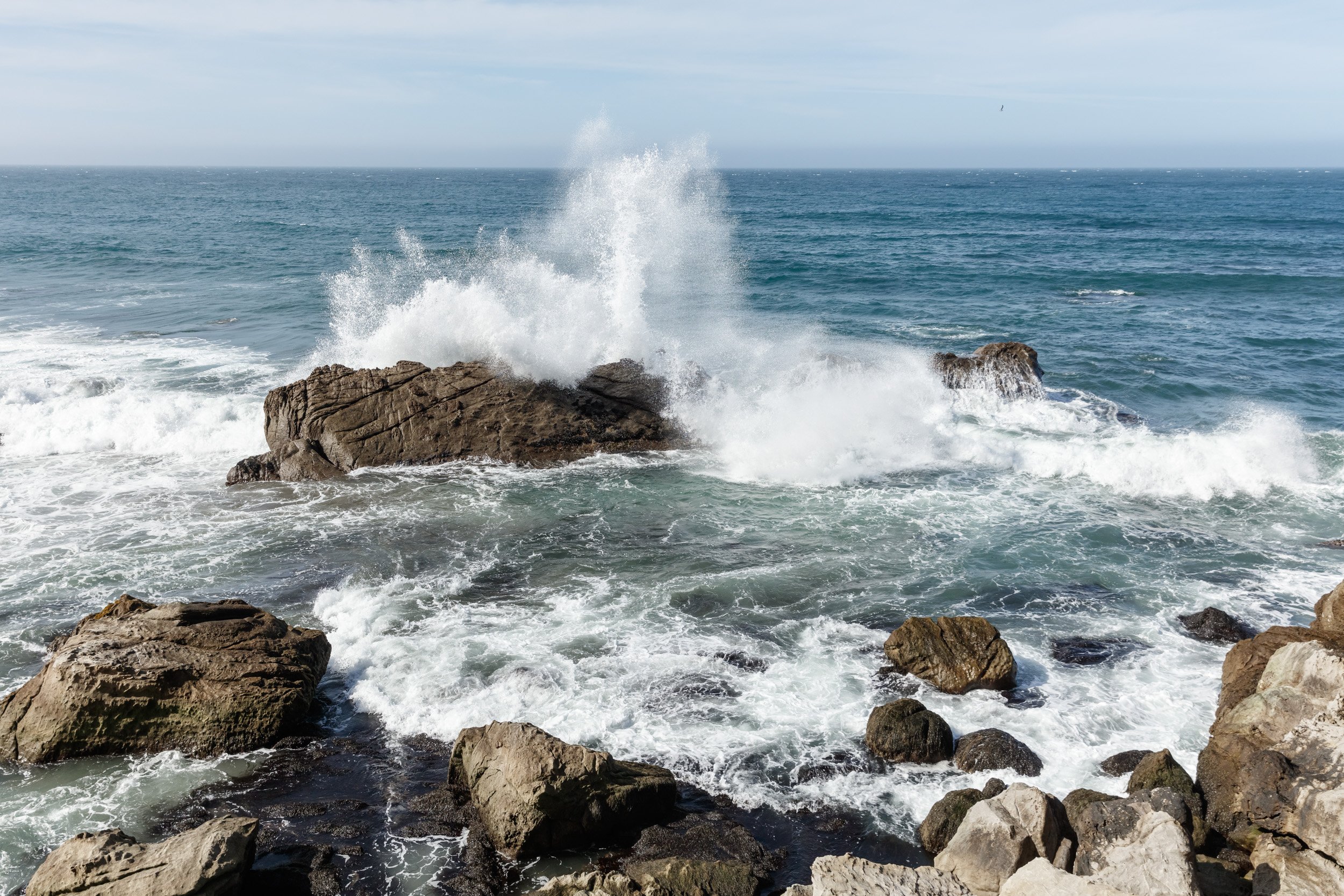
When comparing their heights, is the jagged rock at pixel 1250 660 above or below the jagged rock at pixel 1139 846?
above

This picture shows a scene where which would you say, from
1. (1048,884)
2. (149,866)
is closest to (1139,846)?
(1048,884)

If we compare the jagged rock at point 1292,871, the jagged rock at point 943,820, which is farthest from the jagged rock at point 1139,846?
the jagged rock at point 943,820

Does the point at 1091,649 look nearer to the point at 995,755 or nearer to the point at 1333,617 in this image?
the point at 1333,617

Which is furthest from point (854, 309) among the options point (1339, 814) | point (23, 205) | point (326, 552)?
point (23, 205)

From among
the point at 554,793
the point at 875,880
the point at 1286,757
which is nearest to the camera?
the point at 875,880

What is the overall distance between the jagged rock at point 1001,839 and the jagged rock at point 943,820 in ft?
0.94

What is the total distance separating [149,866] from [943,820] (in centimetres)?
602

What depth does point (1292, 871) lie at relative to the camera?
652 cm

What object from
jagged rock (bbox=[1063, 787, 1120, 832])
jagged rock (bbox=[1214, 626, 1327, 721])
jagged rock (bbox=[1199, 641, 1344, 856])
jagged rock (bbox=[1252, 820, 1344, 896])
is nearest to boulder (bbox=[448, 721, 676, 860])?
jagged rock (bbox=[1063, 787, 1120, 832])

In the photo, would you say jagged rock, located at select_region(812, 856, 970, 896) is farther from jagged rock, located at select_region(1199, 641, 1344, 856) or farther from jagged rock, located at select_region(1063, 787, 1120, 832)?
jagged rock, located at select_region(1199, 641, 1344, 856)

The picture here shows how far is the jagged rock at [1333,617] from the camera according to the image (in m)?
8.90

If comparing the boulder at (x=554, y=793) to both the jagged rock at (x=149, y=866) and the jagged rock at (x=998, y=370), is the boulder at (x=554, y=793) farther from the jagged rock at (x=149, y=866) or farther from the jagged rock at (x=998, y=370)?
the jagged rock at (x=998, y=370)

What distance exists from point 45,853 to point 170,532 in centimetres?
722

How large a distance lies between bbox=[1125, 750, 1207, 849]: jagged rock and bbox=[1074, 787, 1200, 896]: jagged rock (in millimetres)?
427
